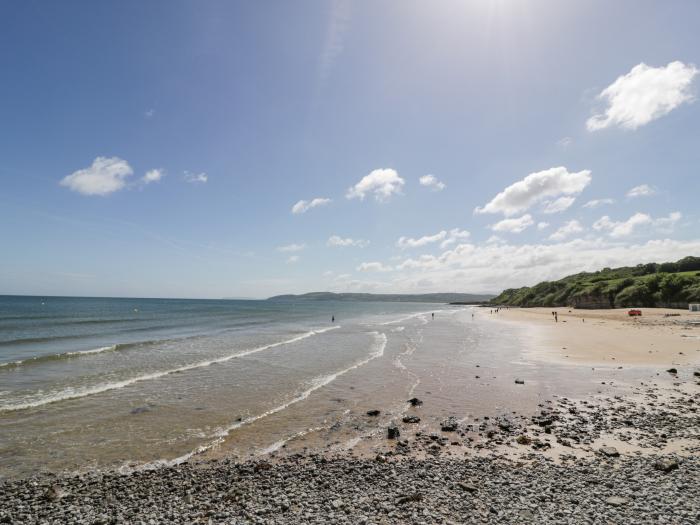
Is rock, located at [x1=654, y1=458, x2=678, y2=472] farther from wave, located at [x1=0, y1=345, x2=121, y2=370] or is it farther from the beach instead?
wave, located at [x1=0, y1=345, x2=121, y2=370]

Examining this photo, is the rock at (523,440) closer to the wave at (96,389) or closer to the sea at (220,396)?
the sea at (220,396)

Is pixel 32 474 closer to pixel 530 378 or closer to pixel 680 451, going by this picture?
pixel 680 451

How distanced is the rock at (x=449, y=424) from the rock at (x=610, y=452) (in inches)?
175

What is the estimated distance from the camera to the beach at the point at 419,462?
310 inches

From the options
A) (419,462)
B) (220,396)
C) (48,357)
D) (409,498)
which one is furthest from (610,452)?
(48,357)

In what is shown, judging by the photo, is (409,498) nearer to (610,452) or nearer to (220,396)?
(610,452)

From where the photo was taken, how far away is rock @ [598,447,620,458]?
1038cm

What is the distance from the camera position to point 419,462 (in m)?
10.4

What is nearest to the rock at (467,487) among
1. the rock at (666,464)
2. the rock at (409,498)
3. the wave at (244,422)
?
the rock at (409,498)

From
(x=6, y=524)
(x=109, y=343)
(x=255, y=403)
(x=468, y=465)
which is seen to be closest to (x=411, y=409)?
(x=468, y=465)

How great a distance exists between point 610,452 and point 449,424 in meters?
4.95

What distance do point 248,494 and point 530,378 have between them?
17.9 meters

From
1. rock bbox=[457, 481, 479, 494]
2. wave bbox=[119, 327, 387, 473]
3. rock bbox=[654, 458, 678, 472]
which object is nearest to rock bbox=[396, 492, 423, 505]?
rock bbox=[457, 481, 479, 494]

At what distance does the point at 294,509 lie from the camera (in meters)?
8.05
